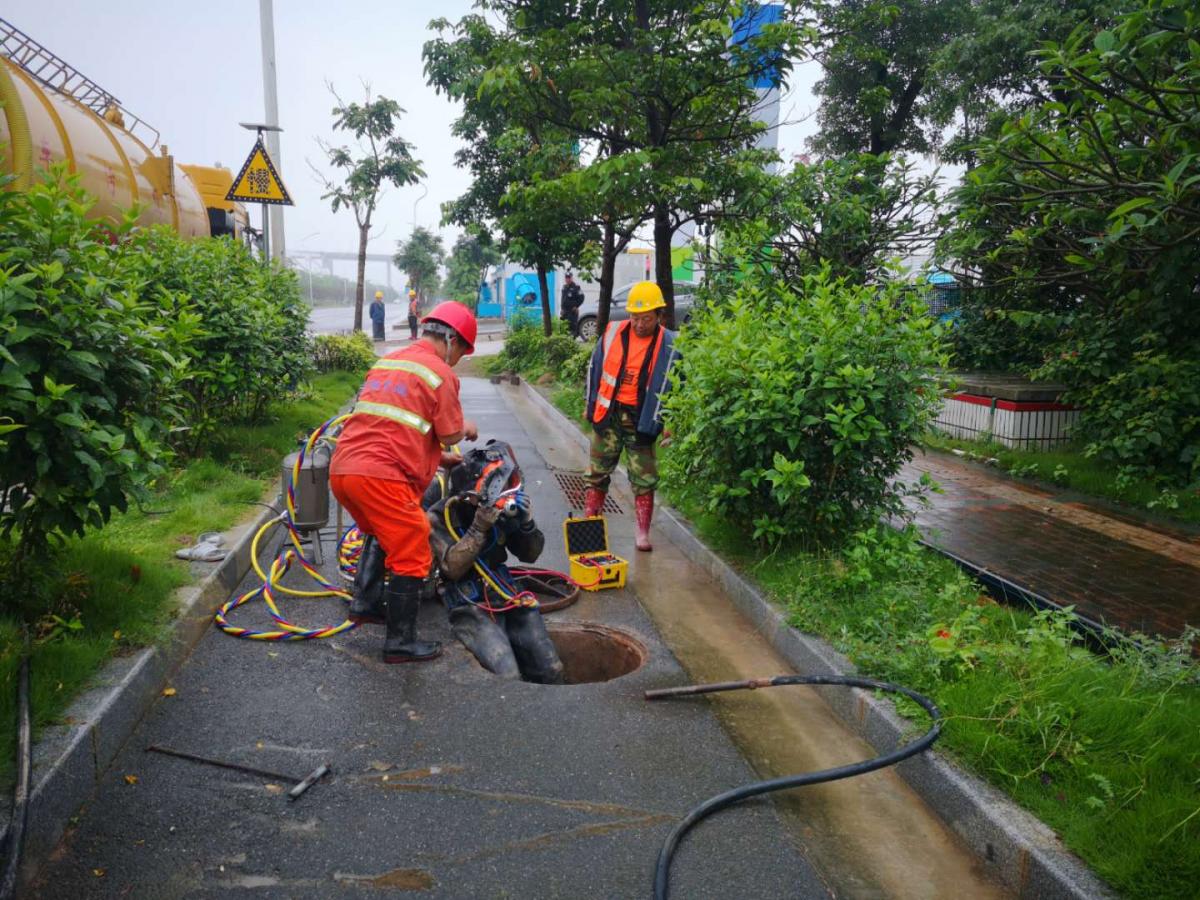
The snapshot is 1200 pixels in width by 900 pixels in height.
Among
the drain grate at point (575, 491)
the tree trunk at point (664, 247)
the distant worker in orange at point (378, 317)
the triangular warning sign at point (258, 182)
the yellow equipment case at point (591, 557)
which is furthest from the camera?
the distant worker in orange at point (378, 317)

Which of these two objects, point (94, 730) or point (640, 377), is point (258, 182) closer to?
point (640, 377)

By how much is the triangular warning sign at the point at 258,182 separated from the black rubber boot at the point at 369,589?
278 inches

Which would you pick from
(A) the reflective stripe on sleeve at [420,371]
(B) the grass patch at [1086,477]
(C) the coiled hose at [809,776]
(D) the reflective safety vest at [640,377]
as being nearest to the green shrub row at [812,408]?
(D) the reflective safety vest at [640,377]

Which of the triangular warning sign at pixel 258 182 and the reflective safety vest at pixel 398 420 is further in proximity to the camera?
the triangular warning sign at pixel 258 182

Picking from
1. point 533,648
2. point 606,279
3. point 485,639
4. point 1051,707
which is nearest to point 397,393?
point 485,639

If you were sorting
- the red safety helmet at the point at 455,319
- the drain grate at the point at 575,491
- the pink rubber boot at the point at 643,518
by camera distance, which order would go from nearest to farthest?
the red safety helmet at the point at 455,319 → the pink rubber boot at the point at 643,518 → the drain grate at the point at 575,491

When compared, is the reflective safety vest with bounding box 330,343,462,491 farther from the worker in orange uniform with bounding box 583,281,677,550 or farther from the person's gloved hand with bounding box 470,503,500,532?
the worker in orange uniform with bounding box 583,281,677,550

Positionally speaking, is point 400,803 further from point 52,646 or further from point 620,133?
point 620,133

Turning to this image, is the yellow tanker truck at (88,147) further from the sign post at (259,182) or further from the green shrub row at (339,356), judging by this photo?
the green shrub row at (339,356)

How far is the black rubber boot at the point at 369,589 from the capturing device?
4.85 m

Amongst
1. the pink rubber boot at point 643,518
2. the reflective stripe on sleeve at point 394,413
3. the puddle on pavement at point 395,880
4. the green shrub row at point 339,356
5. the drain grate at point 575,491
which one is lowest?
the puddle on pavement at point 395,880

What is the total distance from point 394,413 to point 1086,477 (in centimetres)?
653

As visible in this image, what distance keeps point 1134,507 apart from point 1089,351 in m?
1.97

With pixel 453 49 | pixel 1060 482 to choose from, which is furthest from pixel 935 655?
pixel 453 49
